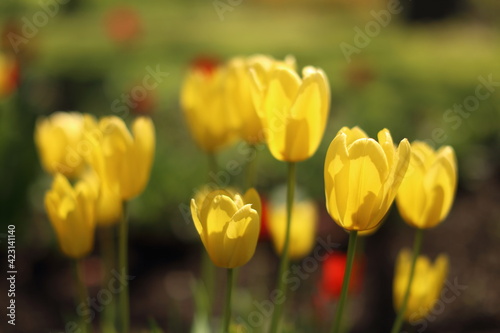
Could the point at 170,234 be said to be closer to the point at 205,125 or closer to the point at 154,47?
the point at 205,125

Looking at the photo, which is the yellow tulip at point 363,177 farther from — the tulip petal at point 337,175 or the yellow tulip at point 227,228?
the yellow tulip at point 227,228
